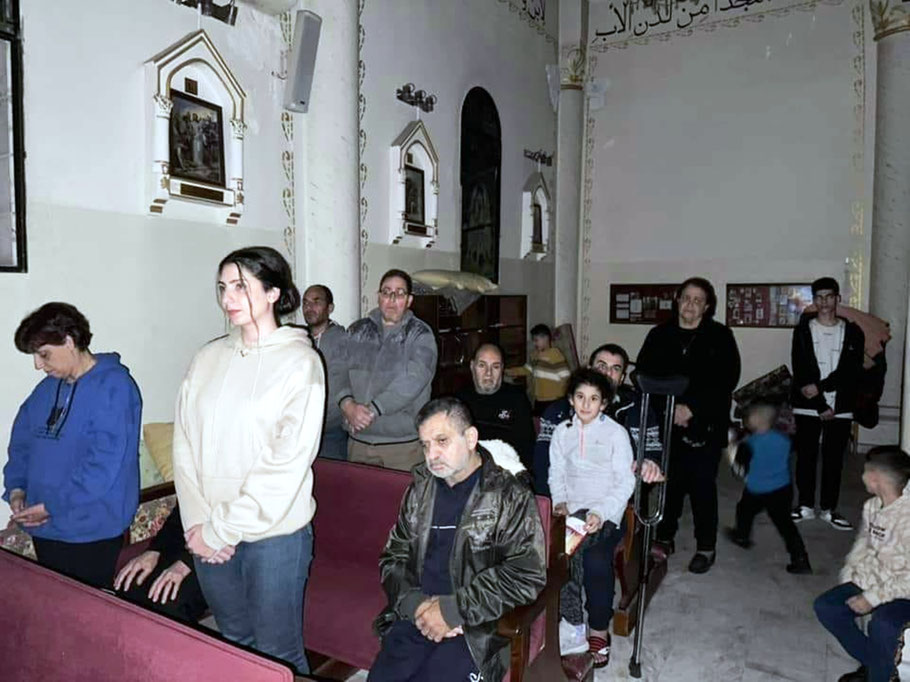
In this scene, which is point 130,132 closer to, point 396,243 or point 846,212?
point 396,243

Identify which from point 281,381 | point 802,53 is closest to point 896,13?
point 802,53

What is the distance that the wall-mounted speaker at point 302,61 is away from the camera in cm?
459

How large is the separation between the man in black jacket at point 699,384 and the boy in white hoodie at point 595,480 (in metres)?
0.91

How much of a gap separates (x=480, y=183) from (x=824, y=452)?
4308 millimetres

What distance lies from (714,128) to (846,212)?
1.94m

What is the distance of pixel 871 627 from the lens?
2672 millimetres

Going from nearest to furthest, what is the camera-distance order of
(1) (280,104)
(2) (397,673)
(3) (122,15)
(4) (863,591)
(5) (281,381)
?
1. (5) (281,381)
2. (2) (397,673)
3. (4) (863,591)
4. (3) (122,15)
5. (1) (280,104)

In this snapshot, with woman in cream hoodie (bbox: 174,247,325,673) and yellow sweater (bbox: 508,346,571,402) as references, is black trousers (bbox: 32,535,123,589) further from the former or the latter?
yellow sweater (bbox: 508,346,571,402)

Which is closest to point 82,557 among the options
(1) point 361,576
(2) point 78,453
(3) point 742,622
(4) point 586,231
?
(2) point 78,453

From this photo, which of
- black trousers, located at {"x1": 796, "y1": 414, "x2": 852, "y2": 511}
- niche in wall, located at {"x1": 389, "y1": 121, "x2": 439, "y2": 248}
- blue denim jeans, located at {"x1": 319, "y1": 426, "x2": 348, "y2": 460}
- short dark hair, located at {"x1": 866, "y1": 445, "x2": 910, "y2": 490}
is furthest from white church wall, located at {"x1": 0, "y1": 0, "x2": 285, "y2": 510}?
black trousers, located at {"x1": 796, "y1": 414, "x2": 852, "y2": 511}

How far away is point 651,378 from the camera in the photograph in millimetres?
3078

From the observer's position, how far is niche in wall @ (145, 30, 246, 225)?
3752 millimetres

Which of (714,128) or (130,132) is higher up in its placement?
(714,128)

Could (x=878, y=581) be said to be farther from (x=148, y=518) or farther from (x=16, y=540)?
(x=16, y=540)
